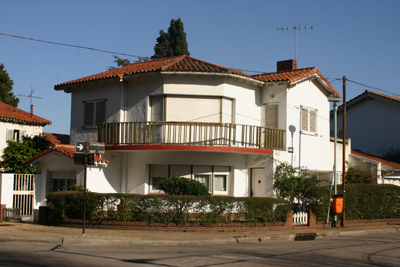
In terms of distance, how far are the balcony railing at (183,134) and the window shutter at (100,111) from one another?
1289mm

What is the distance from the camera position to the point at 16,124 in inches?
1128

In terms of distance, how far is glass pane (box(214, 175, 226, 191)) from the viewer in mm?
21172

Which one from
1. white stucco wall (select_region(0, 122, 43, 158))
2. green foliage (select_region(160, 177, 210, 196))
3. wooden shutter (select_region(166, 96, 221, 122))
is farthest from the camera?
white stucco wall (select_region(0, 122, 43, 158))

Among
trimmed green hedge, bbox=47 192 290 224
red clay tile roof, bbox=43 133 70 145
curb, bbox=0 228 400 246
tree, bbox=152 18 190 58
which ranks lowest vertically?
curb, bbox=0 228 400 246

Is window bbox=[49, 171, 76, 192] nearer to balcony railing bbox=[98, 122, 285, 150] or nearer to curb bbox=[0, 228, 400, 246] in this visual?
balcony railing bbox=[98, 122, 285, 150]

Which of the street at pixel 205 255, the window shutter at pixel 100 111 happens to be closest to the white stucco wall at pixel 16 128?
the window shutter at pixel 100 111

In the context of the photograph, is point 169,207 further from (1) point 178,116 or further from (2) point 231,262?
(2) point 231,262

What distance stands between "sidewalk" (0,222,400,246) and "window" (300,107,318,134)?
6.24 m

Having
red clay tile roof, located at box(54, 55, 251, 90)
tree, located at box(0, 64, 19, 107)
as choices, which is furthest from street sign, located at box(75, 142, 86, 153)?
tree, located at box(0, 64, 19, 107)

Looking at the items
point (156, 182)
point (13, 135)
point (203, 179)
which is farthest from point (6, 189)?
point (13, 135)

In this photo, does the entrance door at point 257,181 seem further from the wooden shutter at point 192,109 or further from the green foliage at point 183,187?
the green foliage at point 183,187

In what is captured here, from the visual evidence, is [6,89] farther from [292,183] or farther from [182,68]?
[292,183]

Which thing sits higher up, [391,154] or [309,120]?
[309,120]

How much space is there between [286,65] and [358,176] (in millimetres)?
6999
